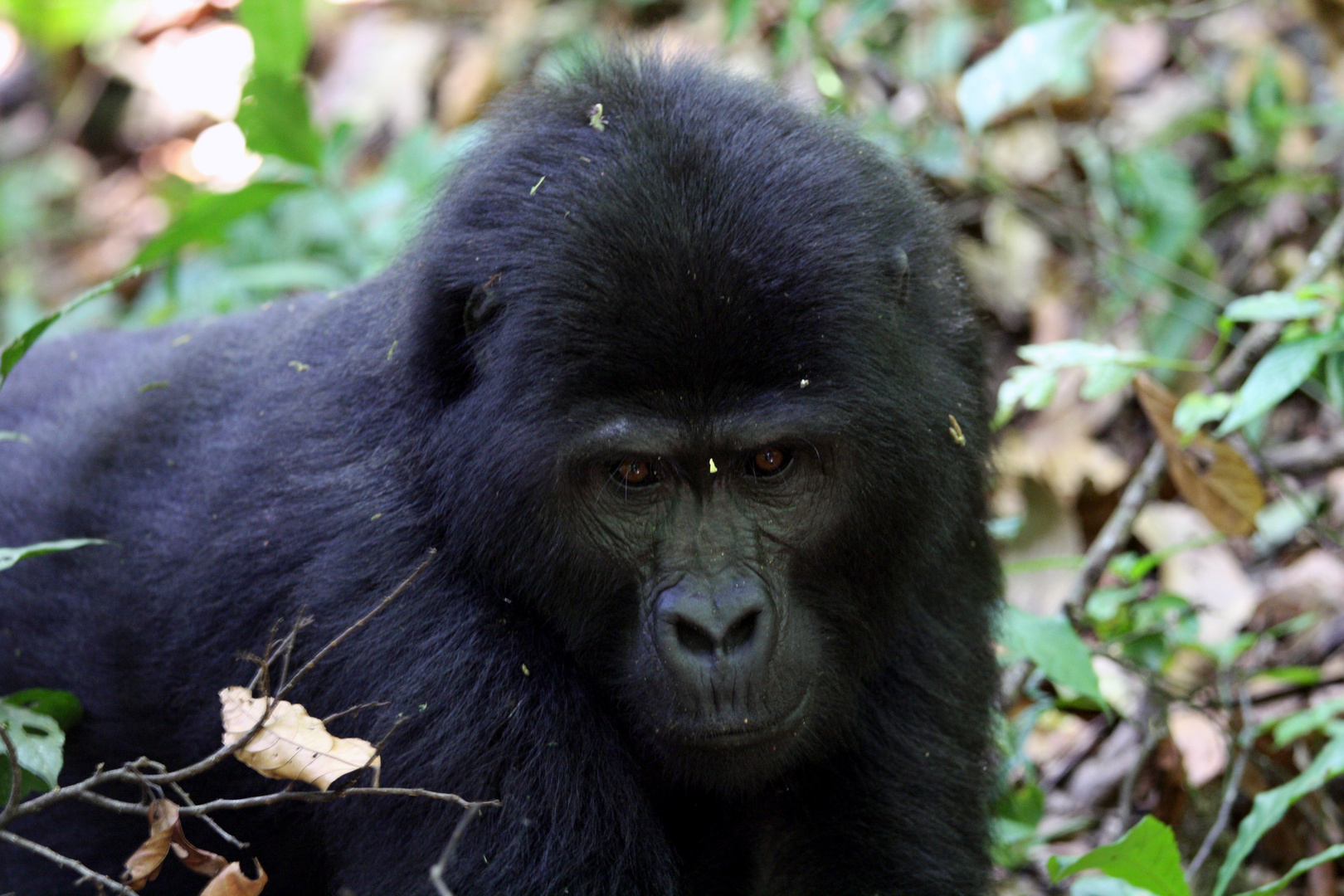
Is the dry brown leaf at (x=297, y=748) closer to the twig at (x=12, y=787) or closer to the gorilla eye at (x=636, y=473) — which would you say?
the twig at (x=12, y=787)

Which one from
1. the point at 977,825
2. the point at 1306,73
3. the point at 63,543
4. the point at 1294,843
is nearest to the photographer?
the point at 63,543

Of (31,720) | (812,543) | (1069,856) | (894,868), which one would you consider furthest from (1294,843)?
(31,720)

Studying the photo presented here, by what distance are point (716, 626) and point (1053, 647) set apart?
1.56 m

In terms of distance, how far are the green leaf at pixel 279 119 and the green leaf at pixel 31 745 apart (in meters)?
3.02

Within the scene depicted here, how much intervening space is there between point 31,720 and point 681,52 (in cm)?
251

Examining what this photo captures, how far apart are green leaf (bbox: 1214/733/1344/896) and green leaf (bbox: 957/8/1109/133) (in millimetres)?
2395

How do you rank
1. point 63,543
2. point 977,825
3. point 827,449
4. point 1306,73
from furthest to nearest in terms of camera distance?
point 1306,73 < point 977,825 < point 63,543 < point 827,449

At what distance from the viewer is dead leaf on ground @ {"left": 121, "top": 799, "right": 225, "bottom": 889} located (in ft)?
9.89

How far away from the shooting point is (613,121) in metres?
3.56

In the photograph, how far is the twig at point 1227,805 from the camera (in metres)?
4.40

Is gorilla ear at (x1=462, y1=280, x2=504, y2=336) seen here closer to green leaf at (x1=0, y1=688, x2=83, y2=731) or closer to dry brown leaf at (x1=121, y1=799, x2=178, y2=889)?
dry brown leaf at (x1=121, y1=799, x2=178, y2=889)

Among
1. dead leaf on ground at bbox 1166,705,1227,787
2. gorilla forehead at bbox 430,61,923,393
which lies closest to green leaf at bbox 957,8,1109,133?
gorilla forehead at bbox 430,61,923,393

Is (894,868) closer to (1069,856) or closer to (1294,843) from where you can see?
(1069,856)

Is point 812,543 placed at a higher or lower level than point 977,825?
higher
